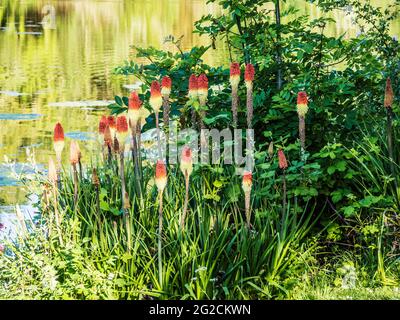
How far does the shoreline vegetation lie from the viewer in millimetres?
4809

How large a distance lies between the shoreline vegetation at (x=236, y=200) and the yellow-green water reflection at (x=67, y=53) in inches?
115

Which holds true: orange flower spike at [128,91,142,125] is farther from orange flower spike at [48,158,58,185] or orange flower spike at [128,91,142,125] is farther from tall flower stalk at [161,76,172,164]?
orange flower spike at [48,158,58,185]

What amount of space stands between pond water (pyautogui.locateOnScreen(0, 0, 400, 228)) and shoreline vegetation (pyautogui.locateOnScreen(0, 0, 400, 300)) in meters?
0.94

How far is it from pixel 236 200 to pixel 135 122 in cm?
78

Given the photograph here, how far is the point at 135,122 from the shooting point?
487cm

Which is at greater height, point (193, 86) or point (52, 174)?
point (193, 86)

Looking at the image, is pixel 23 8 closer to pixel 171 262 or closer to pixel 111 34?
pixel 111 34

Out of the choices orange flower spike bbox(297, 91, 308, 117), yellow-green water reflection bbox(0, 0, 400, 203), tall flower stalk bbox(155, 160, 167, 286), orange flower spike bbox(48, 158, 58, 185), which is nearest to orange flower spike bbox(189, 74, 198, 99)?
orange flower spike bbox(297, 91, 308, 117)

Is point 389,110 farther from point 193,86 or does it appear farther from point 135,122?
point 135,122

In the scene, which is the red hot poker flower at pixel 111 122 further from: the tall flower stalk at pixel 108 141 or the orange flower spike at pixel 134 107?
the orange flower spike at pixel 134 107

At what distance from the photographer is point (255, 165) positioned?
557 cm

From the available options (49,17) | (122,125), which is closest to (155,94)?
(122,125)

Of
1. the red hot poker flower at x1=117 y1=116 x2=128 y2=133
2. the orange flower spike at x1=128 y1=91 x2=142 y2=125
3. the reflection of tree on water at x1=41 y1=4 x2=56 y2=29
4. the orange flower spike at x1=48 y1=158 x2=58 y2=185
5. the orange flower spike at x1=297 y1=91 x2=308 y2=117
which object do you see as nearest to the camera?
the red hot poker flower at x1=117 y1=116 x2=128 y2=133
